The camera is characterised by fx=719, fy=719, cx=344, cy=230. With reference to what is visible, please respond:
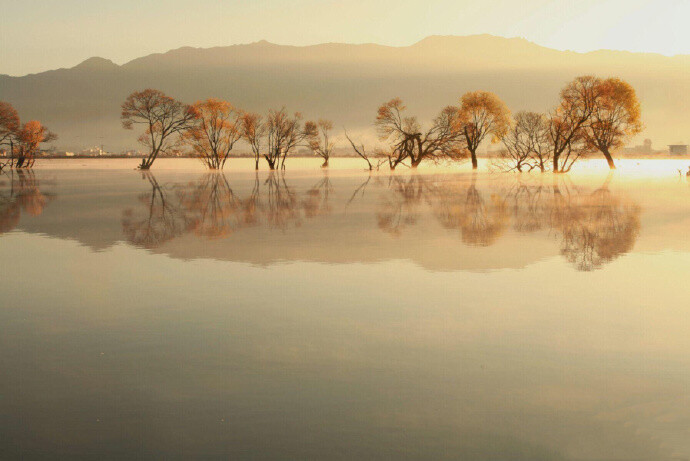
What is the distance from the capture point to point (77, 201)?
35.7m

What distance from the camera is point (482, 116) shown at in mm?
90000

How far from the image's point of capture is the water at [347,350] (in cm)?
569

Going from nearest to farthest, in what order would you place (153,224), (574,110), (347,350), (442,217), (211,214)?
(347,350) → (153,224) → (442,217) → (211,214) → (574,110)

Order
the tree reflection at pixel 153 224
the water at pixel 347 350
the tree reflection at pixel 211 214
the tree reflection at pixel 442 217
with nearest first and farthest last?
the water at pixel 347 350
the tree reflection at pixel 442 217
the tree reflection at pixel 153 224
the tree reflection at pixel 211 214

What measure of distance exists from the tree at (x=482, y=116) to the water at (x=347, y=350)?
72.8m

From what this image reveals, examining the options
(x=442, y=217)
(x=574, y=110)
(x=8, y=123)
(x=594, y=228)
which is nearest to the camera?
(x=594, y=228)

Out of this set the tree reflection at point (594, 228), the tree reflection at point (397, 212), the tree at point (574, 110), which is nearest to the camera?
the tree reflection at point (594, 228)

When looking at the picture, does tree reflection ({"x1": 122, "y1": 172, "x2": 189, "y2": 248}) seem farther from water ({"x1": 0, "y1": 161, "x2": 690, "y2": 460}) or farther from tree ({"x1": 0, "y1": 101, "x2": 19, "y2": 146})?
tree ({"x1": 0, "y1": 101, "x2": 19, "y2": 146})

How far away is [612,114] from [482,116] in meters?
16.8

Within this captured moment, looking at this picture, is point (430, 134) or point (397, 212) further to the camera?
point (430, 134)

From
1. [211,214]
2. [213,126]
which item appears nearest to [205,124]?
[213,126]

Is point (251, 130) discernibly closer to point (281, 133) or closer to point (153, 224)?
point (281, 133)

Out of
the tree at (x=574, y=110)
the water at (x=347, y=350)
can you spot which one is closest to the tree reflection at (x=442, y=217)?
the water at (x=347, y=350)

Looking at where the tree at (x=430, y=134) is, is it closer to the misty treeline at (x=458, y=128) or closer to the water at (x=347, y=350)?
the misty treeline at (x=458, y=128)
